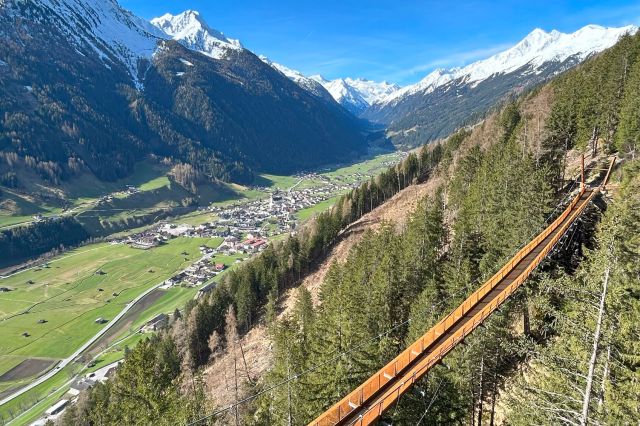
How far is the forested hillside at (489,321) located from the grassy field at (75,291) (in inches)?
2035

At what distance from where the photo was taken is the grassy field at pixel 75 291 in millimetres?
106812

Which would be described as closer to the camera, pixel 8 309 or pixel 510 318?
pixel 510 318

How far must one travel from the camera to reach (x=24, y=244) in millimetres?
197375

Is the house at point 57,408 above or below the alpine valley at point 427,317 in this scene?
below

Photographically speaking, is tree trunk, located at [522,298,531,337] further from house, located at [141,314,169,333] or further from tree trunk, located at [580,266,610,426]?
house, located at [141,314,169,333]

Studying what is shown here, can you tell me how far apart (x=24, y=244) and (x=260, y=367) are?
199880 millimetres

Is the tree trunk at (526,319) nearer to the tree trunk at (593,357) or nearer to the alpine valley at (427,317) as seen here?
the alpine valley at (427,317)

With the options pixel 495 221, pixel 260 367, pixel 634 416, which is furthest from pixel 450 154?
pixel 634 416

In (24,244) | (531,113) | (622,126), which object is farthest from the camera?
(24,244)

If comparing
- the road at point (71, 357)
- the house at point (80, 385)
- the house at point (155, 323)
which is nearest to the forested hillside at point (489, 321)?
the house at point (80, 385)

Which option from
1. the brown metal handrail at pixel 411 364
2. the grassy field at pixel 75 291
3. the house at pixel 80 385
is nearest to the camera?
the brown metal handrail at pixel 411 364

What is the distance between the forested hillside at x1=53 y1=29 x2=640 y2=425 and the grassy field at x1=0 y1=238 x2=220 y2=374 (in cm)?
5169

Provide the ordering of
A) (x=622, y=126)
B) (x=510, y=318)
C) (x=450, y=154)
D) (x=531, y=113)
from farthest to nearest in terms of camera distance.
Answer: (x=450, y=154)
(x=531, y=113)
(x=622, y=126)
(x=510, y=318)

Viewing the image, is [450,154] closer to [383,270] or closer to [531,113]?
[531,113]
